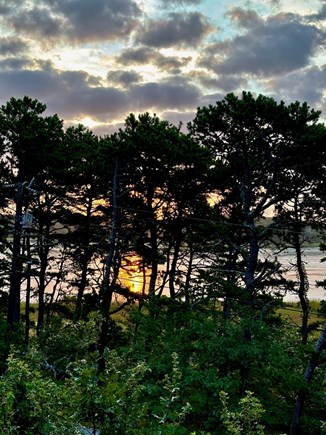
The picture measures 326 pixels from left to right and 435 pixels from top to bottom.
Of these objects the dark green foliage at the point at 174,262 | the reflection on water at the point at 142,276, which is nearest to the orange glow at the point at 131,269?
the reflection on water at the point at 142,276

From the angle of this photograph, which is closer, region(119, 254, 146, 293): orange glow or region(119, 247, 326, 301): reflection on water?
region(119, 254, 146, 293): orange glow

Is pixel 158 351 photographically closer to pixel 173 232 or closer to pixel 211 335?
pixel 211 335

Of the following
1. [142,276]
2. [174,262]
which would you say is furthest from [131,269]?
[174,262]

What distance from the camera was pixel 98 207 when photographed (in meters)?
27.8

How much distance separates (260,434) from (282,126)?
13.7m

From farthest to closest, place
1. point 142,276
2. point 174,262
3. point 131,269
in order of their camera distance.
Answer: point 131,269
point 142,276
point 174,262

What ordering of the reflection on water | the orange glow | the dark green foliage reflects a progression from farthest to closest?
the reflection on water < the orange glow < the dark green foliage

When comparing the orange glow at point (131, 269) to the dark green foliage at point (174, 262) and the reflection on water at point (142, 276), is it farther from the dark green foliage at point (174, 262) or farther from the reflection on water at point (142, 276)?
the dark green foliage at point (174, 262)

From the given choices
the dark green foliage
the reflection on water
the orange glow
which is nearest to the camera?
the dark green foliage

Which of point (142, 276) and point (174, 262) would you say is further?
point (142, 276)

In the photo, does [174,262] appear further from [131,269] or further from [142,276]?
[131,269]

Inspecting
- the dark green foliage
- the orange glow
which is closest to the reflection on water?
the orange glow

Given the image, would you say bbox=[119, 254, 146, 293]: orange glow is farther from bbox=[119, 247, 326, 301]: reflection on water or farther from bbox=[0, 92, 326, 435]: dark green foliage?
bbox=[0, 92, 326, 435]: dark green foliage

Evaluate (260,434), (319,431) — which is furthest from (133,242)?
(260,434)
